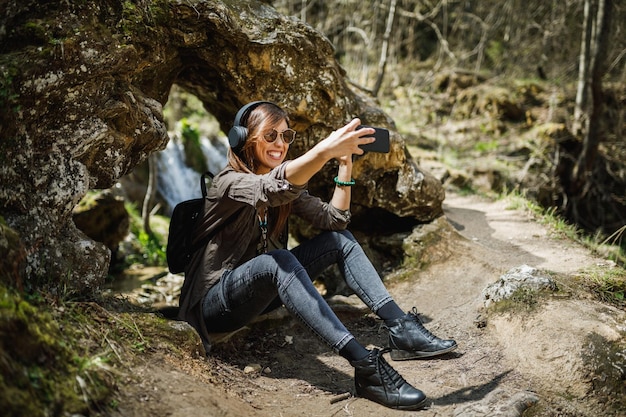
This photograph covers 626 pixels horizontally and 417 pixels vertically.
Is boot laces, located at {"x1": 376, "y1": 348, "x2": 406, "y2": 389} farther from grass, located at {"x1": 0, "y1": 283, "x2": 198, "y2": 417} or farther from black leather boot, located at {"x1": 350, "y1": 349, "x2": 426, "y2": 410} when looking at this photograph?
grass, located at {"x1": 0, "y1": 283, "x2": 198, "y2": 417}

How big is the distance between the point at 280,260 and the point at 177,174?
24.5ft

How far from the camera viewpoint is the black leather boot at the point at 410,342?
9.65 feet

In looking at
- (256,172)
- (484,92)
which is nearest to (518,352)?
(256,172)

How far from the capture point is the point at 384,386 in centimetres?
258

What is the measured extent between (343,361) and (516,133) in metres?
8.38

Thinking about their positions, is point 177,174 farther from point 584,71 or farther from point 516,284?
point 516,284

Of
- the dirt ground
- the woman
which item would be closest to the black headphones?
the woman

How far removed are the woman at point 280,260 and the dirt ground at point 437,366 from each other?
0.63 feet

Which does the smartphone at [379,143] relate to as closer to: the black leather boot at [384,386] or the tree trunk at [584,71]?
the black leather boot at [384,386]

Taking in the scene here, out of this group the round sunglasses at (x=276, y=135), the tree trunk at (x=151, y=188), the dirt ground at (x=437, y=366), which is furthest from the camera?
the tree trunk at (x=151, y=188)

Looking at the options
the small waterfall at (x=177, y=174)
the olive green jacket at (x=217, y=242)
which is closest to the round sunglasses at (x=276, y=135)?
the olive green jacket at (x=217, y=242)

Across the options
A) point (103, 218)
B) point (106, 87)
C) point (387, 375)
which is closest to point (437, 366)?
point (387, 375)

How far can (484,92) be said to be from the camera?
36.7 feet

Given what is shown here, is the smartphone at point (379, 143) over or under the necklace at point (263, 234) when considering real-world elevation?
over
